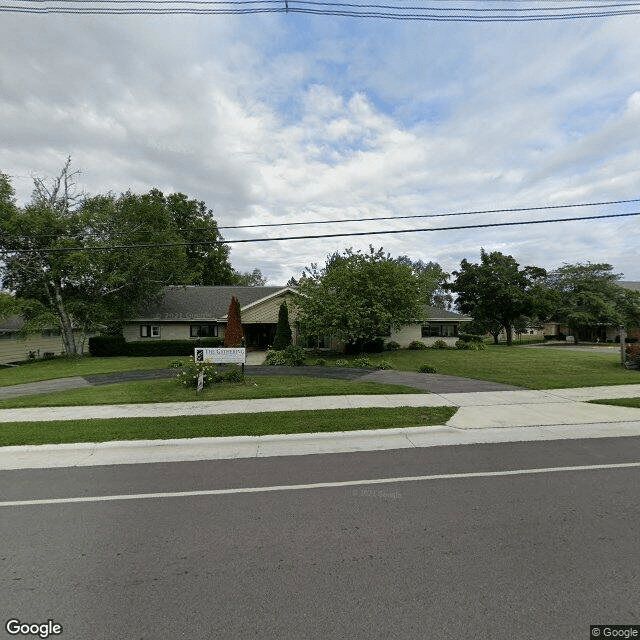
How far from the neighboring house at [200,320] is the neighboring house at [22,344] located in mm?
6345

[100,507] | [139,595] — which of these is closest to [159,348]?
[100,507]

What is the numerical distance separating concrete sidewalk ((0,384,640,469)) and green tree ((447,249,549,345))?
34.9m

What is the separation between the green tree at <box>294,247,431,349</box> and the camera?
875 inches

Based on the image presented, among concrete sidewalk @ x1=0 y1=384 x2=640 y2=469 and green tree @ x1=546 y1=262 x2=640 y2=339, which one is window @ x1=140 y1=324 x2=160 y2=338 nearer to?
concrete sidewalk @ x1=0 y1=384 x2=640 y2=469

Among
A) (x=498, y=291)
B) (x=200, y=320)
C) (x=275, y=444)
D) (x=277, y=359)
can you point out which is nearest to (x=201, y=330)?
(x=200, y=320)

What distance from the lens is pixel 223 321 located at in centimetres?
2883

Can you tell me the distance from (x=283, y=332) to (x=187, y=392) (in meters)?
12.9

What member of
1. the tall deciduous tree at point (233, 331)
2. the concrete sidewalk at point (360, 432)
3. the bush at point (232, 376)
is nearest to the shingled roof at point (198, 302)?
the tall deciduous tree at point (233, 331)

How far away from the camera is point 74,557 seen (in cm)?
355

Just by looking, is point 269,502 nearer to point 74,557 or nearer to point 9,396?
point 74,557

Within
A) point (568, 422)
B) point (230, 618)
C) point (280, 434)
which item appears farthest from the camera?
point (568, 422)

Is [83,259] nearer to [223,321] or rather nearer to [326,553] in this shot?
[223,321]

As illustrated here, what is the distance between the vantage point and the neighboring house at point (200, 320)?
27.8 m

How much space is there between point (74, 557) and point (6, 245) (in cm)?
2861
